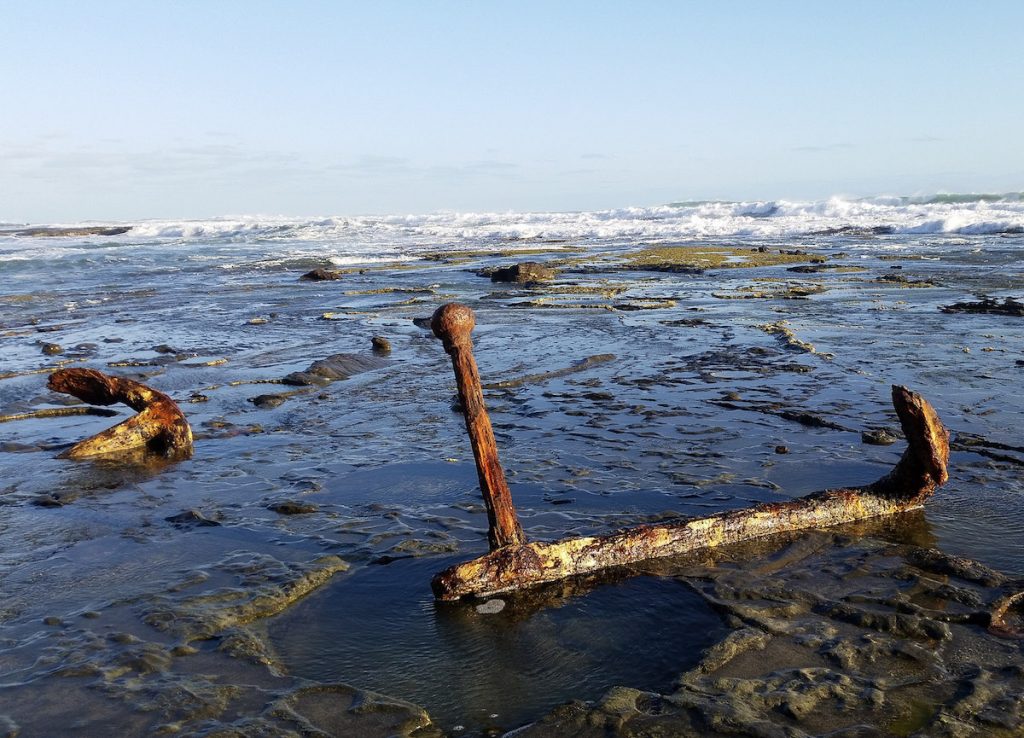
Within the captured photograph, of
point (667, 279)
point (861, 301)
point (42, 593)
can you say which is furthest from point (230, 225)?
point (42, 593)

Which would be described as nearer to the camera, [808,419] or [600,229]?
[808,419]

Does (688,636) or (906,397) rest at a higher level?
(906,397)

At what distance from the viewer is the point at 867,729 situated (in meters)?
3.03

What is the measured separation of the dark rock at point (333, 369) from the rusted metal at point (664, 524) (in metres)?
5.63

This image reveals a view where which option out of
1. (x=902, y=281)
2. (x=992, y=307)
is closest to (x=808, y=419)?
(x=992, y=307)

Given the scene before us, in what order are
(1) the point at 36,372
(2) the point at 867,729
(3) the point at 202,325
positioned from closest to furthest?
(2) the point at 867,729, (1) the point at 36,372, (3) the point at 202,325

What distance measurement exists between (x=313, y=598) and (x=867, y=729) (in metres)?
2.53

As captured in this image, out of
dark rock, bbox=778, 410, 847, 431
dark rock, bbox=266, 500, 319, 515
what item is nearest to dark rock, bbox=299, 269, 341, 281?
dark rock, bbox=778, 410, 847, 431

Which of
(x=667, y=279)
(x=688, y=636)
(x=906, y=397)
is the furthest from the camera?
(x=667, y=279)

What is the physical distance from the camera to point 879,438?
6.43 m

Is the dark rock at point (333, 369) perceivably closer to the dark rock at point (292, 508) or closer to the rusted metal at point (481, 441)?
the dark rock at point (292, 508)

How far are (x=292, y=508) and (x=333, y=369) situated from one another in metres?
4.52

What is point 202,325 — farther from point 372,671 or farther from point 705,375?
point 372,671

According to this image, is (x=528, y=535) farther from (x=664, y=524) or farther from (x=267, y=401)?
(x=267, y=401)
